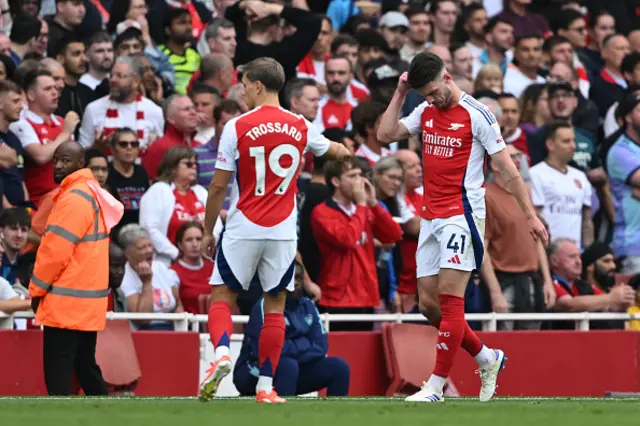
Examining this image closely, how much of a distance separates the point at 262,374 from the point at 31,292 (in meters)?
2.30

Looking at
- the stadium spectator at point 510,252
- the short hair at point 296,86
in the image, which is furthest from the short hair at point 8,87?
the stadium spectator at point 510,252

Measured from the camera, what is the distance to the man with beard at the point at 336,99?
17.9 meters

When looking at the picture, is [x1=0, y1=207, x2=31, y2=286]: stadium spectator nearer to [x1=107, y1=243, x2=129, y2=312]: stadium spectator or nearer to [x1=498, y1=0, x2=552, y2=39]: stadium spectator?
[x1=107, y1=243, x2=129, y2=312]: stadium spectator

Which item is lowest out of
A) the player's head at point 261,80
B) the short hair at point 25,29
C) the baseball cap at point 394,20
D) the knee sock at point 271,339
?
the knee sock at point 271,339

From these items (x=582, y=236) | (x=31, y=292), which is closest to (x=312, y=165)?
(x=582, y=236)

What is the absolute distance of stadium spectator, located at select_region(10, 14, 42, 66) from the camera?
55.1ft

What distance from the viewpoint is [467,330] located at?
11.9 meters

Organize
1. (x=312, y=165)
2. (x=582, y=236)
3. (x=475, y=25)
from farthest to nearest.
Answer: (x=475, y=25)
(x=582, y=236)
(x=312, y=165)

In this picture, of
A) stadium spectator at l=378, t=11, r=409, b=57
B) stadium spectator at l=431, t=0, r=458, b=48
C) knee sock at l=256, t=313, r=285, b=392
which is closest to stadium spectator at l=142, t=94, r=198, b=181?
stadium spectator at l=378, t=11, r=409, b=57

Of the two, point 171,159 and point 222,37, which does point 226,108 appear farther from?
point 222,37

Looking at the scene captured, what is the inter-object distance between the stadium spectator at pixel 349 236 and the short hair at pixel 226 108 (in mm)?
1754

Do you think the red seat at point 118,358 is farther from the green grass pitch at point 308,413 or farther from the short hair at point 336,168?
the green grass pitch at point 308,413

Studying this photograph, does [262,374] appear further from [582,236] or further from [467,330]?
[582,236]

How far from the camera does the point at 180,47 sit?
1861cm
